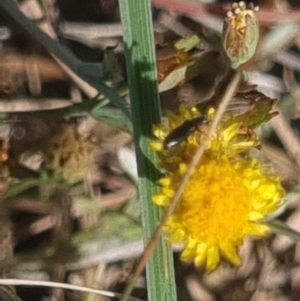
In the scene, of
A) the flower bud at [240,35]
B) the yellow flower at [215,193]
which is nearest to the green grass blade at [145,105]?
the yellow flower at [215,193]

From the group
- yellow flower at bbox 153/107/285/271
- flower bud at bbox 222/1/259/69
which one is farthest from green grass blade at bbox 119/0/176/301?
flower bud at bbox 222/1/259/69

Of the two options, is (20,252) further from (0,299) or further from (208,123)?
(208,123)

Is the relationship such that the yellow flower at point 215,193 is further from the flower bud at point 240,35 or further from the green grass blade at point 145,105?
the flower bud at point 240,35

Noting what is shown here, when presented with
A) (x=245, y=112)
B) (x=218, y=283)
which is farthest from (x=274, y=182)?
(x=218, y=283)

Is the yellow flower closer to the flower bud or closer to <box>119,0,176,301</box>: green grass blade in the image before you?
<box>119,0,176,301</box>: green grass blade

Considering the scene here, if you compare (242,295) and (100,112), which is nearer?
(100,112)
